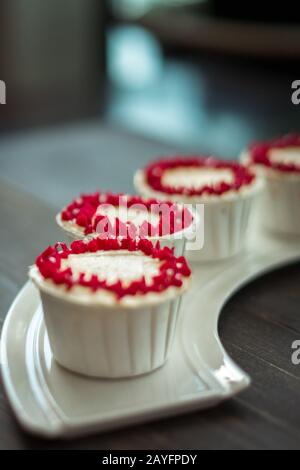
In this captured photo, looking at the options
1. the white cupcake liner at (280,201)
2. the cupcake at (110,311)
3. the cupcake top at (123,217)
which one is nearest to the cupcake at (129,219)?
the cupcake top at (123,217)

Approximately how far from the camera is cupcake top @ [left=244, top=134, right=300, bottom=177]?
1.95m

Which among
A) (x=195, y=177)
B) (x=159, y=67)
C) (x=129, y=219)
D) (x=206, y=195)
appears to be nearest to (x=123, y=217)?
(x=129, y=219)

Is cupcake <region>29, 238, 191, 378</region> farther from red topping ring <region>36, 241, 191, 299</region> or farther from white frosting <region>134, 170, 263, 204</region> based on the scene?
white frosting <region>134, 170, 263, 204</region>

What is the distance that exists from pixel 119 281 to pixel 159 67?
5438mm

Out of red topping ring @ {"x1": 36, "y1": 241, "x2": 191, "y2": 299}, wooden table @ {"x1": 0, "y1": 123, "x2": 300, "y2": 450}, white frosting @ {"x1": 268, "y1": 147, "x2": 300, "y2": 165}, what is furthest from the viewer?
white frosting @ {"x1": 268, "y1": 147, "x2": 300, "y2": 165}

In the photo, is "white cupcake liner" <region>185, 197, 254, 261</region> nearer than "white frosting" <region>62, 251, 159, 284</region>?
No

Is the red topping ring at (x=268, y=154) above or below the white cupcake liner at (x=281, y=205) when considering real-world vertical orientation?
above

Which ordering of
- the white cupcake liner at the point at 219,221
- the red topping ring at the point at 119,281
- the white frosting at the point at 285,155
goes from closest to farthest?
the red topping ring at the point at 119,281, the white cupcake liner at the point at 219,221, the white frosting at the point at 285,155

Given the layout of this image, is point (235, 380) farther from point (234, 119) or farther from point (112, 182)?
point (234, 119)

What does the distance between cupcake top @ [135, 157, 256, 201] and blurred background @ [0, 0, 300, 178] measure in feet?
5.27

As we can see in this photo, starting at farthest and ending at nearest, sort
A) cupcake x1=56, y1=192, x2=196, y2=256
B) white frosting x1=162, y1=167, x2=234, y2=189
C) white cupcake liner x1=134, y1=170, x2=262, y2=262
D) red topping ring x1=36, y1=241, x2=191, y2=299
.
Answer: white frosting x1=162, y1=167, x2=234, y2=189 < white cupcake liner x1=134, y1=170, x2=262, y2=262 < cupcake x1=56, y1=192, x2=196, y2=256 < red topping ring x1=36, y1=241, x2=191, y2=299

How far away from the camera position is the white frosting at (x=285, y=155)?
2.06 metres

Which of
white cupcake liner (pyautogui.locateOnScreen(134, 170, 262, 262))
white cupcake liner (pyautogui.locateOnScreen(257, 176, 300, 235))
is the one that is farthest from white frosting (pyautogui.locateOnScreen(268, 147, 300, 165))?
white cupcake liner (pyautogui.locateOnScreen(134, 170, 262, 262))

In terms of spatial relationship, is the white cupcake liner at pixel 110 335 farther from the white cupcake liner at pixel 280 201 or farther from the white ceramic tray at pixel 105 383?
the white cupcake liner at pixel 280 201
